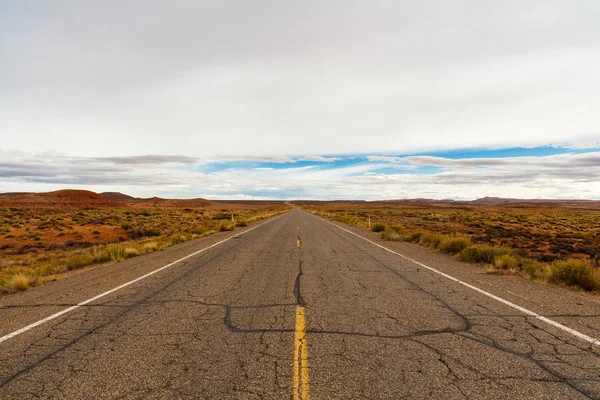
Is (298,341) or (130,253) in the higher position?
(298,341)

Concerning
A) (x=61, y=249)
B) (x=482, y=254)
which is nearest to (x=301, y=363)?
(x=482, y=254)

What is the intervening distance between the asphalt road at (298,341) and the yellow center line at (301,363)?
18mm

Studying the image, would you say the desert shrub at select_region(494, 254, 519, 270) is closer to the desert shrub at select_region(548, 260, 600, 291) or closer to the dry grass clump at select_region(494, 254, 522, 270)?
the dry grass clump at select_region(494, 254, 522, 270)

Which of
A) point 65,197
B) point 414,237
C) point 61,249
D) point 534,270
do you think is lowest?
point 61,249

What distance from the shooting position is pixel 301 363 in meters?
3.72

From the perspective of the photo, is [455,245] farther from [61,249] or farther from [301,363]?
[61,249]

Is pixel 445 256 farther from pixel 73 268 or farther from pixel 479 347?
pixel 73 268

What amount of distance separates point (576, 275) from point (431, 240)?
8.10 m

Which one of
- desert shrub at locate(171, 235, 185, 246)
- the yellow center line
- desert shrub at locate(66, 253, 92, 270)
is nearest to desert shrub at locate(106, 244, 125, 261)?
desert shrub at locate(66, 253, 92, 270)

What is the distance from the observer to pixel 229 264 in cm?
1031

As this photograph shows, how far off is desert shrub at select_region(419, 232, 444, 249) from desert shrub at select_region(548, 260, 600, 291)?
6173mm

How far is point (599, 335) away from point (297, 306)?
4.47m

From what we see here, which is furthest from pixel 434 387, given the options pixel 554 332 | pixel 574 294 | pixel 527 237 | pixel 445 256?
pixel 527 237

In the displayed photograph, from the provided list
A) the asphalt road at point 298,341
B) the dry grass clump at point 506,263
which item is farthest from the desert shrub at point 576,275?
the dry grass clump at point 506,263
